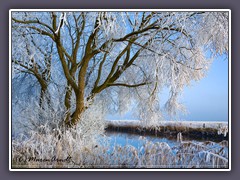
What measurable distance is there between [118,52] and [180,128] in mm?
917

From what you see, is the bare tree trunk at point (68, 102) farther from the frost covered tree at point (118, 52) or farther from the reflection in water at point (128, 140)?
the reflection in water at point (128, 140)

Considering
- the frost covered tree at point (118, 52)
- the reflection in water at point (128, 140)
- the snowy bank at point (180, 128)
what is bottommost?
the reflection in water at point (128, 140)

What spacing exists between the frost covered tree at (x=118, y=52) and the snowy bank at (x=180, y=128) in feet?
0.36

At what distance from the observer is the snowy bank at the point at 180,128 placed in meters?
3.06

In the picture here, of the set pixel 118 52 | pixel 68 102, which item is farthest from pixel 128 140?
pixel 118 52

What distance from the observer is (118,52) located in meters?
3.19

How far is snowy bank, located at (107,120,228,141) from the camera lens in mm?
3057

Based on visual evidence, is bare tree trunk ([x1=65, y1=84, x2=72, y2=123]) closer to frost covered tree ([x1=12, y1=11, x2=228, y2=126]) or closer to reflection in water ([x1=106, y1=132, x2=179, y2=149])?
frost covered tree ([x1=12, y1=11, x2=228, y2=126])

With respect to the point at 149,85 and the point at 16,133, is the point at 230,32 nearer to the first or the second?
the point at 149,85

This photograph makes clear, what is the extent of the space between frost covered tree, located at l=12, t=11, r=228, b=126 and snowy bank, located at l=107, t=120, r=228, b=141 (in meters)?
0.11

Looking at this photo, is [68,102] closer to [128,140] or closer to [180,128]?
[128,140]

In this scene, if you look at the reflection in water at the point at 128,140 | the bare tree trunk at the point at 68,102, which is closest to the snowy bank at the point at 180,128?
the reflection in water at the point at 128,140
